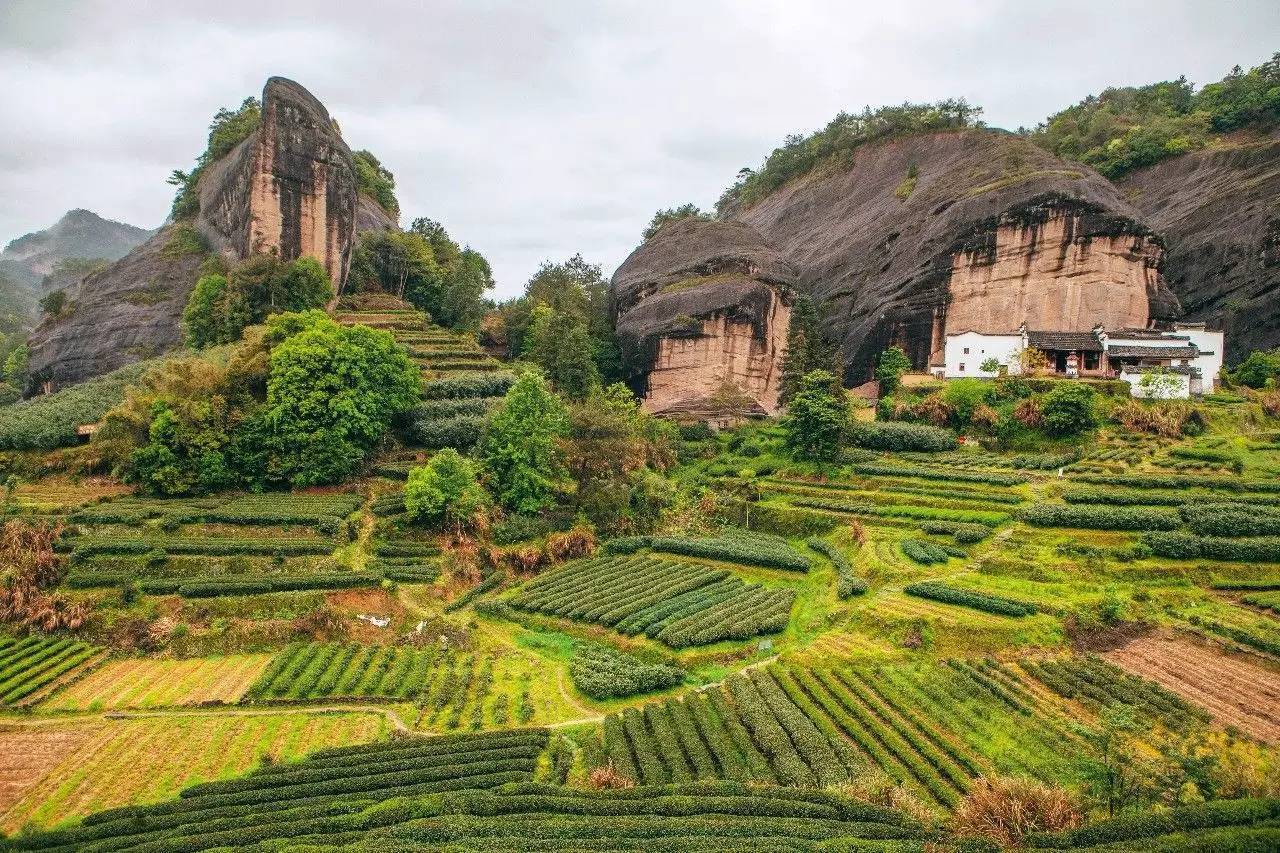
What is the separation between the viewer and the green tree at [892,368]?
5712 centimetres

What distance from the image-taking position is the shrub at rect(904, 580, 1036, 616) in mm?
28844

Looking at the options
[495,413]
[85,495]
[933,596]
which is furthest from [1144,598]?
[85,495]

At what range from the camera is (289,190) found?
62125 millimetres

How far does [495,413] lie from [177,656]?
20564mm

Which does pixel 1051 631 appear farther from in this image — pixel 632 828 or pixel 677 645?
pixel 632 828

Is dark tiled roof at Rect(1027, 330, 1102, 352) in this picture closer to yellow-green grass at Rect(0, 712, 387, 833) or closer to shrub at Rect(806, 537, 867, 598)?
shrub at Rect(806, 537, 867, 598)

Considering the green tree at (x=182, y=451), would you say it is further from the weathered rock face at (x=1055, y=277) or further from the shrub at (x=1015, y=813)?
the weathered rock face at (x=1055, y=277)

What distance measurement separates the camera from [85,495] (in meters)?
39.3

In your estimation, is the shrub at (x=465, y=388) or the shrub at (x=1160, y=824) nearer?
the shrub at (x=1160, y=824)

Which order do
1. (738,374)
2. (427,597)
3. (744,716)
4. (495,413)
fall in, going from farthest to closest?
1. (738,374)
2. (495,413)
3. (427,597)
4. (744,716)

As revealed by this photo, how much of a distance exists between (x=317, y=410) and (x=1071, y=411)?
148ft

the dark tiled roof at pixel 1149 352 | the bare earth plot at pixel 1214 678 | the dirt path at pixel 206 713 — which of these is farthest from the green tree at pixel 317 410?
the dark tiled roof at pixel 1149 352

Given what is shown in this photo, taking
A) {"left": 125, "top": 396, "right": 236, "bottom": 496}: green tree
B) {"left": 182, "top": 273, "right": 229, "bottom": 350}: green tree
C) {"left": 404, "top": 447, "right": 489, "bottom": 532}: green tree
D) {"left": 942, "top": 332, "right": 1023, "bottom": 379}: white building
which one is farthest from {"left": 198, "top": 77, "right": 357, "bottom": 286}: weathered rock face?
{"left": 942, "top": 332, "right": 1023, "bottom": 379}: white building

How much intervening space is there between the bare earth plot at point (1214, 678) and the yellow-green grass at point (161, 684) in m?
30.9
